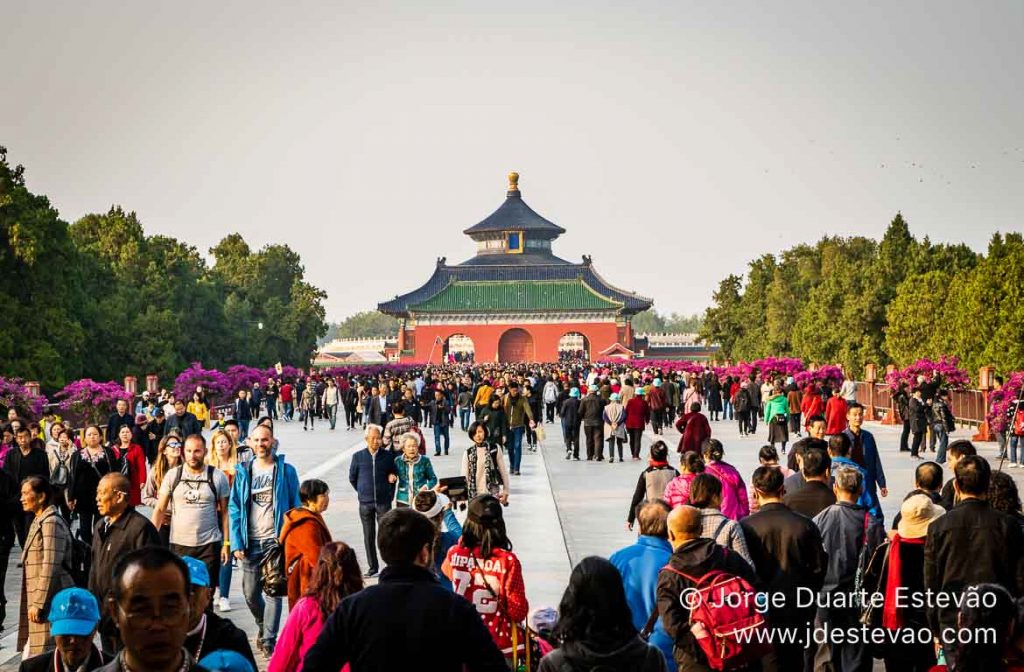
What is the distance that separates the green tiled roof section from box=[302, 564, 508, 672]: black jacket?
83.7m

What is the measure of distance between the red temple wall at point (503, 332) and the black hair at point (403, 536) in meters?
82.6

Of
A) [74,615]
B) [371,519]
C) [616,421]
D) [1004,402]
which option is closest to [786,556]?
[74,615]

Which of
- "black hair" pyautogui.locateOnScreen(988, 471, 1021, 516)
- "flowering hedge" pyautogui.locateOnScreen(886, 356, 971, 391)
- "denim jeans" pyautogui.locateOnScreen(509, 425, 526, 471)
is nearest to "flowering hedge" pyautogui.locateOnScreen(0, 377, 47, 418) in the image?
"denim jeans" pyautogui.locateOnScreen(509, 425, 526, 471)

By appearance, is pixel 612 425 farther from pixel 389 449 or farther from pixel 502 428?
pixel 389 449

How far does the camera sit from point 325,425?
3697 centimetres

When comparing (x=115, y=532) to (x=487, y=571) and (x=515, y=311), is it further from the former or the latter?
(x=515, y=311)

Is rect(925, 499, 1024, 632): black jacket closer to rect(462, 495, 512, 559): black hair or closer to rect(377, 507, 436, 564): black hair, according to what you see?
rect(462, 495, 512, 559): black hair

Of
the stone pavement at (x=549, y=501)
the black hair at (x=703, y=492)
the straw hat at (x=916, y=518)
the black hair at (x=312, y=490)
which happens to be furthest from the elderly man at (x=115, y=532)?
the straw hat at (x=916, y=518)

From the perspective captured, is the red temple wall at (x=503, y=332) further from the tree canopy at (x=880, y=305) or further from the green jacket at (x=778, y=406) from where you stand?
the green jacket at (x=778, y=406)

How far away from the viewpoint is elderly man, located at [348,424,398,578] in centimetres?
1154

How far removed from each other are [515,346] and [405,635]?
284 ft

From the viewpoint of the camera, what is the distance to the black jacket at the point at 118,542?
743cm

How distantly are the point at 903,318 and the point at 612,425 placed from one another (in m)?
19.9

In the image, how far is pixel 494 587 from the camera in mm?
6219
